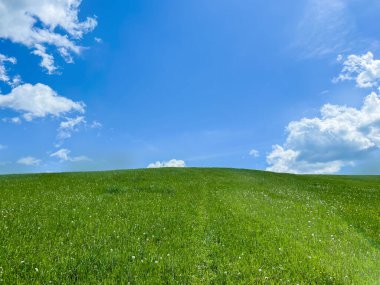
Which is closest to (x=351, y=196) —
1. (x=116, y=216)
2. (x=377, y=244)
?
(x=377, y=244)

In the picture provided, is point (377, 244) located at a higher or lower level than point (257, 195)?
lower

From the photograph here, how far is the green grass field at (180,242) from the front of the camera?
9.95 metres

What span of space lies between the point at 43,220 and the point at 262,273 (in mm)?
9294

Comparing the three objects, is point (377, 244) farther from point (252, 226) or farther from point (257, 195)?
point (257, 195)

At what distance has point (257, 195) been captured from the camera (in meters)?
26.0

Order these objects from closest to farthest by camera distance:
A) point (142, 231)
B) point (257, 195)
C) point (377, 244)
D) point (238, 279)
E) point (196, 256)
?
point (238, 279) → point (196, 256) → point (142, 231) → point (377, 244) → point (257, 195)

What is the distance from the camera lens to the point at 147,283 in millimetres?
9242

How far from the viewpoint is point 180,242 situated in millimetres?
12523

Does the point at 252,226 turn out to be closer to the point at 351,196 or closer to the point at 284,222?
the point at 284,222

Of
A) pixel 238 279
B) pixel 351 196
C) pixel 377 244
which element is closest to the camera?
pixel 238 279

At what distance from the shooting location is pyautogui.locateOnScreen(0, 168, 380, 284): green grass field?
995 centimetres

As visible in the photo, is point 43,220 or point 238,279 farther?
point 43,220

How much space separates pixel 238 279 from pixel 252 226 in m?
5.88

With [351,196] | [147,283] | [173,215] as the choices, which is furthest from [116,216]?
[351,196]
